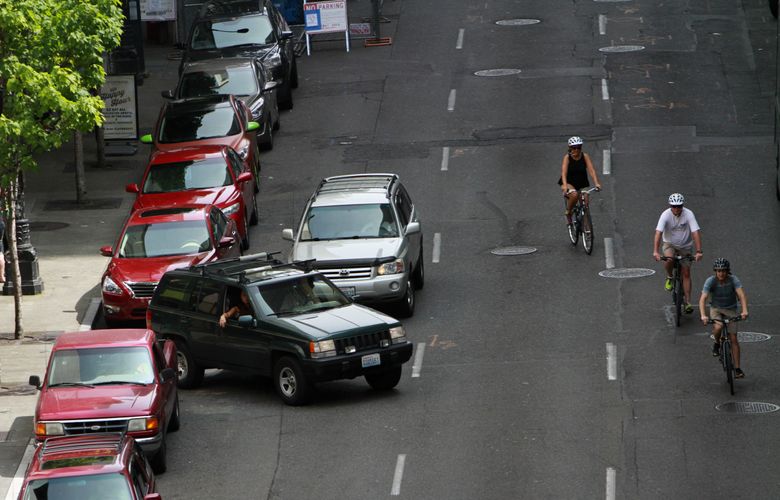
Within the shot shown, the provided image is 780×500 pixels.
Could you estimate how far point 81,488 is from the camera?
13977 mm

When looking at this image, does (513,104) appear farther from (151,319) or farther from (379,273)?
(151,319)

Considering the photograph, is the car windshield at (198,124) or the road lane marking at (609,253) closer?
the road lane marking at (609,253)

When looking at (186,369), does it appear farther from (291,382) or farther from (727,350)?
(727,350)

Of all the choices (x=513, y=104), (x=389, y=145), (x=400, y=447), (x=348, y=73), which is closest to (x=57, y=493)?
(x=400, y=447)

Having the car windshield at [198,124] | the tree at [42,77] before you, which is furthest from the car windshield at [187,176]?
the tree at [42,77]

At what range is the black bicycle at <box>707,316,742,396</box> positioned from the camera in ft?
62.4

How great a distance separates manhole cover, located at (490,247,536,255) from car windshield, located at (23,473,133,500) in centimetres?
1341

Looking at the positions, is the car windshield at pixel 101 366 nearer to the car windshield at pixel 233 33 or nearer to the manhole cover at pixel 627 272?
the manhole cover at pixel 627 272

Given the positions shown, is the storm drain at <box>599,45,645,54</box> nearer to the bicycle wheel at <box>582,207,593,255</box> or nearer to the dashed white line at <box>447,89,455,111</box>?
the dashed white line at <box>447,89,455,111</box>

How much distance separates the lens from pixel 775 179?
29.8m

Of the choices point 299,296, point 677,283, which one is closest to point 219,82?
point 299,296

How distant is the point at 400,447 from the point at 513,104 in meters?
19.0

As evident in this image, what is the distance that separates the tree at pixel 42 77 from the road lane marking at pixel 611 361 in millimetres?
7874

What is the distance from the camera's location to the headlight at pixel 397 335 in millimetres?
20062
